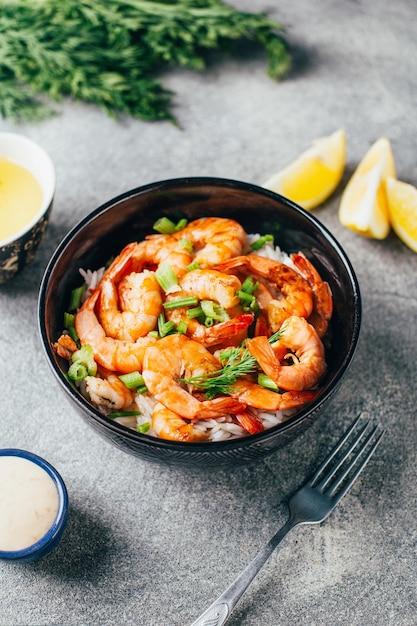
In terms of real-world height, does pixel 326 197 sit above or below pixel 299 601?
above

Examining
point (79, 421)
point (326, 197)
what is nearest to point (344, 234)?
point (326, 197)

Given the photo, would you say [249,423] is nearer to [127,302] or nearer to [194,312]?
[194,312]

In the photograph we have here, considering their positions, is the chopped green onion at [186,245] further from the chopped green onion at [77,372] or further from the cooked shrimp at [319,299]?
the chopped green onion at [77,372]

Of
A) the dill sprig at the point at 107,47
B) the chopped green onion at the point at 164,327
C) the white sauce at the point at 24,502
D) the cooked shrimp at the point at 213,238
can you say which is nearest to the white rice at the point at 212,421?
the chopped green onion at the point at 164,327

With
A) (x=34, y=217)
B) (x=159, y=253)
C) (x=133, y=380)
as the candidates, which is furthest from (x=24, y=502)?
(x=34, y=217)

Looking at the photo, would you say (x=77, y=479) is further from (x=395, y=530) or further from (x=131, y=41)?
(x=131, y=41)

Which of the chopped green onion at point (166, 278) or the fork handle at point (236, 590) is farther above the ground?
the chopped green onion at point (166, 278)

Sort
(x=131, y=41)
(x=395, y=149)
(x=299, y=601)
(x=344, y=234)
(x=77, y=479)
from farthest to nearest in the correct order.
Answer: (x=131, y=41)
(x=395, y=149)
(x=344, y=234)
(x=77, y=479)
(x=299, y=601)
